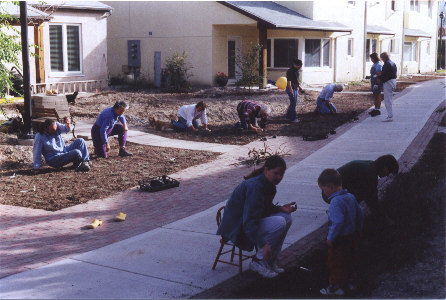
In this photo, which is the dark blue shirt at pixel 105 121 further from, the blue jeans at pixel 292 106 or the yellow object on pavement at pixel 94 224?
the blue jeans at pixel 292 106

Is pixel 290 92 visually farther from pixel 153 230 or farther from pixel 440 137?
pixel 153 230

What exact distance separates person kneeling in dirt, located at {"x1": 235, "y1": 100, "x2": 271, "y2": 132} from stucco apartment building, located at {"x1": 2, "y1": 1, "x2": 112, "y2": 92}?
914 centimetres

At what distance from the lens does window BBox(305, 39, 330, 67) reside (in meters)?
29.4

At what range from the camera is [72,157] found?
419 inches

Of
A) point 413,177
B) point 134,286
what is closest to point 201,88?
point 413,177

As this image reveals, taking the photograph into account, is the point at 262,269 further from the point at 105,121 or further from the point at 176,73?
the point at 176,73

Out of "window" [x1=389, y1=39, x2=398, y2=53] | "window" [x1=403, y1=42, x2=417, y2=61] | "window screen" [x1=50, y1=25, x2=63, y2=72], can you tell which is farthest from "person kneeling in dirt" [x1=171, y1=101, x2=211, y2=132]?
"window" [x1=403, y1=42, x2=417, y2=61]

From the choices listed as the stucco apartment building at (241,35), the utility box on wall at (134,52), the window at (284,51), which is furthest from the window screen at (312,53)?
the utility box on wall at (134,52)

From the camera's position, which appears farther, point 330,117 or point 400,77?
point 400,77

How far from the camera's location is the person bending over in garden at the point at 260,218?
5.44 meters

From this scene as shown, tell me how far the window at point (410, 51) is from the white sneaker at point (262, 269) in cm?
4016

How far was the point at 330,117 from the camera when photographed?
57.6 ft

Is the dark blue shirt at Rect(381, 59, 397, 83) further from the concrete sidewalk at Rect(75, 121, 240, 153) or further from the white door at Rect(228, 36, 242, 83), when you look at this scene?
the white door at Rect(228, 36, 242, 83)

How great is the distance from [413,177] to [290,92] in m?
7.66
